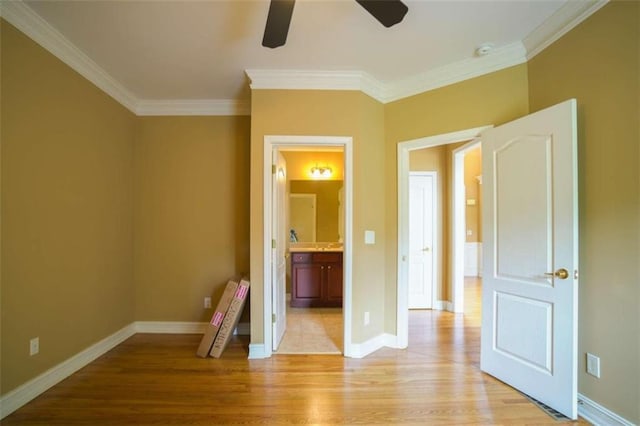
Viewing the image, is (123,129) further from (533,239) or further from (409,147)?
(533,239)

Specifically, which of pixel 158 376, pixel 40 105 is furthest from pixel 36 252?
pixel 158 376

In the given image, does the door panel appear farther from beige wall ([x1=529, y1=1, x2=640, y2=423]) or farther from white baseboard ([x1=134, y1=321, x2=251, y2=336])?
white baseboard ([x1=134, y1=321, x2=251, y2=336])

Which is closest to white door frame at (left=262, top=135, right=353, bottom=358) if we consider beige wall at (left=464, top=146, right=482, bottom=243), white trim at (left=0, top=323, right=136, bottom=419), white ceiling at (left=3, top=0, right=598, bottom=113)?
white ceiling at (left=3, top=0, right=598, bottom=113)

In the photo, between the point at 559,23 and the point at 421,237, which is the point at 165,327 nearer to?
the point at 421,237

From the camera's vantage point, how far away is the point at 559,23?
6.14 ft

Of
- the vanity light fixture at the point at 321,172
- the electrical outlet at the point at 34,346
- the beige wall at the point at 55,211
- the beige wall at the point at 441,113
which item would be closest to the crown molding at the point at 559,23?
the beige wall at the point at 441,113

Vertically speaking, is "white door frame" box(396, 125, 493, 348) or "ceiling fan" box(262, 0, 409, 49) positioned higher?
"ceiling fan" box(262, 0, 409, 49)

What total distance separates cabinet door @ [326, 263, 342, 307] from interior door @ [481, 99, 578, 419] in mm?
2162

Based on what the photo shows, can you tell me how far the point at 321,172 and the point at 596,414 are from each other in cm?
401

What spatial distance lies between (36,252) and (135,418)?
56.5 inches

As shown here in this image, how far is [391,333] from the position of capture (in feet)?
9.16

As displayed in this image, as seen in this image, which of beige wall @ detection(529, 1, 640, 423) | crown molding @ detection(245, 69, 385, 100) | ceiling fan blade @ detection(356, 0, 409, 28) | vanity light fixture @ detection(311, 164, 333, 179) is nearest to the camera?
ceiling fan blade @ detection(356, 0, 409, 28)

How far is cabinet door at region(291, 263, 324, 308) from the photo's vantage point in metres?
4.15

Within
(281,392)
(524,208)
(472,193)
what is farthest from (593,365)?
(472,193)
